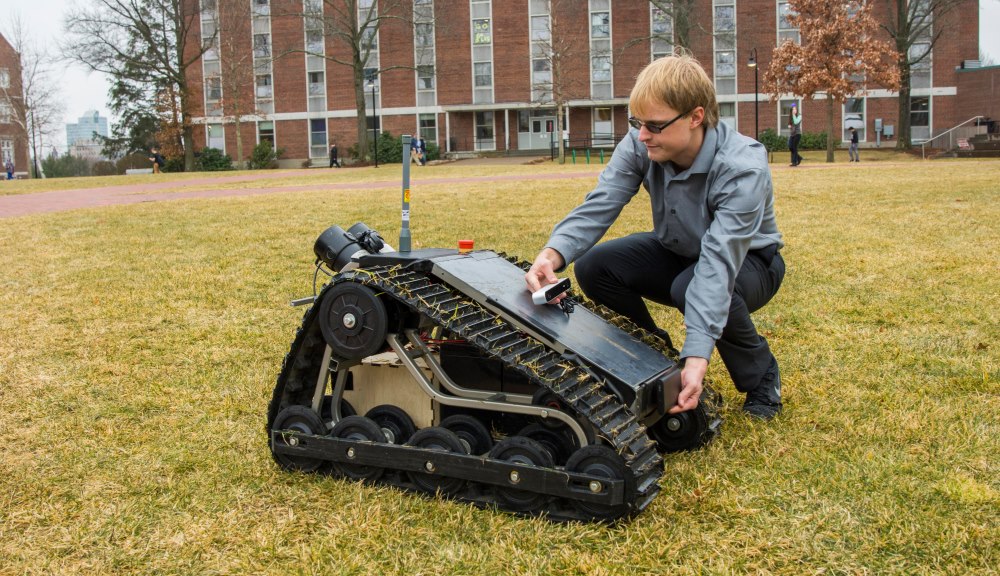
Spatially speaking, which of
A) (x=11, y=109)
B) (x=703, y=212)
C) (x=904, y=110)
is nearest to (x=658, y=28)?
(x=904, y=110)

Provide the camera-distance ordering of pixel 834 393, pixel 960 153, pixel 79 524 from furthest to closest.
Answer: pixel 960 153, pixel 834 393, pixel 79 524

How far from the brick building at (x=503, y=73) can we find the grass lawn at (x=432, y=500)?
4538 centimetres

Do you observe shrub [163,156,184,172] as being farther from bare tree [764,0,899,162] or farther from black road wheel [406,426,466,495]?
black road wheel [406,426,466,495]

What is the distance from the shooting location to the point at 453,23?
2140 inches

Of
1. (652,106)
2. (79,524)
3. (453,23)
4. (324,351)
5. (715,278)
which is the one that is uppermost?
(453,23)

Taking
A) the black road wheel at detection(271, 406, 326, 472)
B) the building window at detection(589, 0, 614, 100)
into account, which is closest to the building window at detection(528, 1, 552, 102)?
the building window at detection(589, 0, 614, 100)

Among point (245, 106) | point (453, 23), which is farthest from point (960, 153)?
point (245, 106)

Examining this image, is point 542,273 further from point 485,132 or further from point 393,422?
point 485,132

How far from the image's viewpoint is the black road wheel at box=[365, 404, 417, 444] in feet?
11.1

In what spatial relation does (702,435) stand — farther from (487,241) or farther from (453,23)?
(453,23)

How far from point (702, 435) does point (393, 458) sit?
1273 mm

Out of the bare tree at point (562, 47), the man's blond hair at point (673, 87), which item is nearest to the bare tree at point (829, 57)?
the bare tree at point (562, 47)

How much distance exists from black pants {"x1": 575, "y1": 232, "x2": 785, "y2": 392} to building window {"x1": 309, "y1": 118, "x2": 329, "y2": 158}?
56305mm

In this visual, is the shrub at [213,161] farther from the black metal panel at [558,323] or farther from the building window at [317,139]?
the black metal panel at [558,323]
